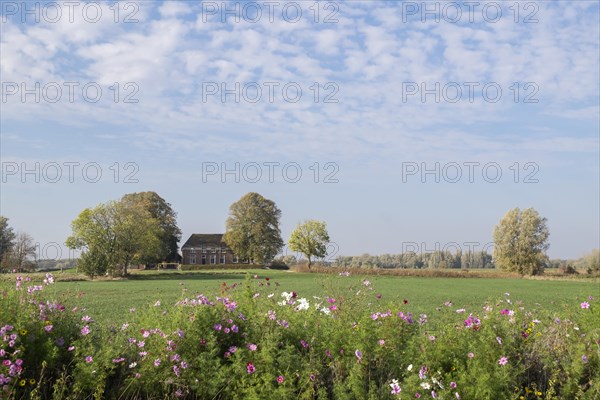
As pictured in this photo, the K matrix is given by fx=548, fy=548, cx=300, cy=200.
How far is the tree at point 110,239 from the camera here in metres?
54.8

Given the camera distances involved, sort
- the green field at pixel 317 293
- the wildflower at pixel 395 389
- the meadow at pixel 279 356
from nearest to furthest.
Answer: the wildflower at pixel 395 389
the meadow at pixel 279 356
the green field at pixel 317 293

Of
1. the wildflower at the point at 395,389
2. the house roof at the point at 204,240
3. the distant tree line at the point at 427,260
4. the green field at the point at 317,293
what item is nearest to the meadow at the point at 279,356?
the wildflower at the point at 395,389

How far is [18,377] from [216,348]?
199cm

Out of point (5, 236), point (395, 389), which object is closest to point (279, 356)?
point (395, 389)

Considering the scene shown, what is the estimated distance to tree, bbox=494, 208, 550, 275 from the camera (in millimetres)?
80000

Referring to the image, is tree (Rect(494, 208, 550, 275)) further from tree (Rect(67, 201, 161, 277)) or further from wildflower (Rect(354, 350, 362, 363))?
wildflower (Rect(354, 350, 362, 363))

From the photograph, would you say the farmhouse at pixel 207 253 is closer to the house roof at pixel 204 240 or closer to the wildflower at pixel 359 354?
the house roof at pixel 204 240

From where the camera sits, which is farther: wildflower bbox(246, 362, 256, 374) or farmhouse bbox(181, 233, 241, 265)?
farmhouse bbox(181, 233, 241, 265)

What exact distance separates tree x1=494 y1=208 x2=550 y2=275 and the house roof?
47268mm

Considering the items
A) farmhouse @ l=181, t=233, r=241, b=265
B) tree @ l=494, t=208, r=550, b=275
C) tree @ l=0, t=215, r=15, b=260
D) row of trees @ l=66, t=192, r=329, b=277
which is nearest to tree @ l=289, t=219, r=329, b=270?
row of trees @ l=66, t=192, r=329, b=277

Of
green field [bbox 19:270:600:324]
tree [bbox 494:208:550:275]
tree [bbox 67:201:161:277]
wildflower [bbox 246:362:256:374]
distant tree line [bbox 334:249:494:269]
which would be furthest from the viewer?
distant tree line [bbox 334:249:494:269]

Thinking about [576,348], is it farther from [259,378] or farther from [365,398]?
[259,378]

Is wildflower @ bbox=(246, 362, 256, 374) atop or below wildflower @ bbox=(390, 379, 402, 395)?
atop

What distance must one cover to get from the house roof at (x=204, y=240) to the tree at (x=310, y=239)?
18914 millimetres
